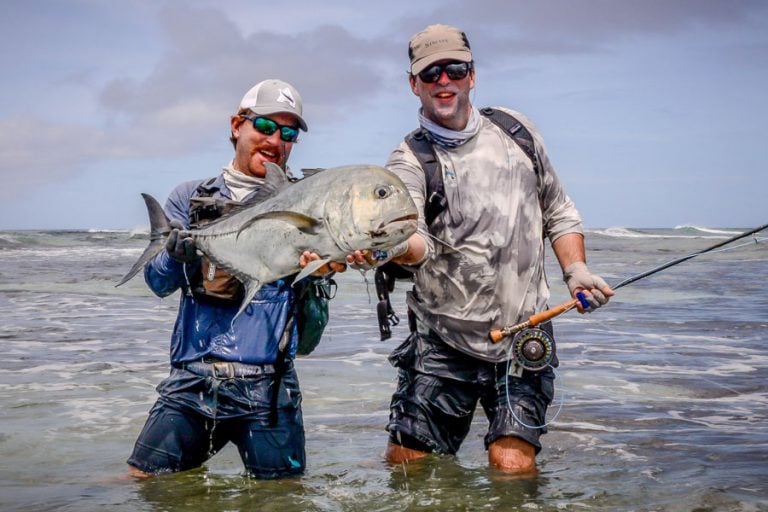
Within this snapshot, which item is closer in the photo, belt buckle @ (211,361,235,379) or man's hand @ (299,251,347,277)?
man's hand @ (299,251,347,277)

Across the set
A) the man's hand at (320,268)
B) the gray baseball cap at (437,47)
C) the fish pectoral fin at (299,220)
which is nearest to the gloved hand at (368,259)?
the man's hand at (320,268)

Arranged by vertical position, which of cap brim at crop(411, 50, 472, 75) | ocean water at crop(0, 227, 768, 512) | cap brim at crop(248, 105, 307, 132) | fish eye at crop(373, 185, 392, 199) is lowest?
ocean water at crop(0, 227, 768, 512)

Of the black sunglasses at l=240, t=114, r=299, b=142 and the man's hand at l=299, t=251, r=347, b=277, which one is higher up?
the black sunglasses at l=240, t=114, r=299, b=142

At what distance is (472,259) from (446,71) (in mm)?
1097

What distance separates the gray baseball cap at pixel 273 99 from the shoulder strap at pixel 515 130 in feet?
3.88

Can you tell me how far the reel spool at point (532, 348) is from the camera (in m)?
4.91

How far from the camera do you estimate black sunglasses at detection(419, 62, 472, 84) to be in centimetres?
492

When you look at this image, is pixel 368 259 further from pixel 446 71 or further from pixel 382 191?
pixel 446 71

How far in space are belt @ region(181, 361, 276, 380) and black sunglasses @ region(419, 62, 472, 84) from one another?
74.8 inches

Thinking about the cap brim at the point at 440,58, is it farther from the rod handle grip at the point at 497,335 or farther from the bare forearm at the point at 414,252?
the rod handle grip at the point at 497,335

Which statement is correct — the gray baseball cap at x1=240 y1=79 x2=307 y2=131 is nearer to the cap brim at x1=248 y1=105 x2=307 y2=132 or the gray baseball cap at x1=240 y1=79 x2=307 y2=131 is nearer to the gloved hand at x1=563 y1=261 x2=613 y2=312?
the cap brim at x1=248 y1=105 x2=307 y2=132

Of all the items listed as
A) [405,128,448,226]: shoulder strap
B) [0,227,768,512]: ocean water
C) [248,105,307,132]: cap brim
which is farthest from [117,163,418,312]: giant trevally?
[0,227,768,512]: ocean water

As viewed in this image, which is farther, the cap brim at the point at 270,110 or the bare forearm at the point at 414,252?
the cap brim at the point at 270,110

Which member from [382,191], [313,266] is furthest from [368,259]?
[382,191]
